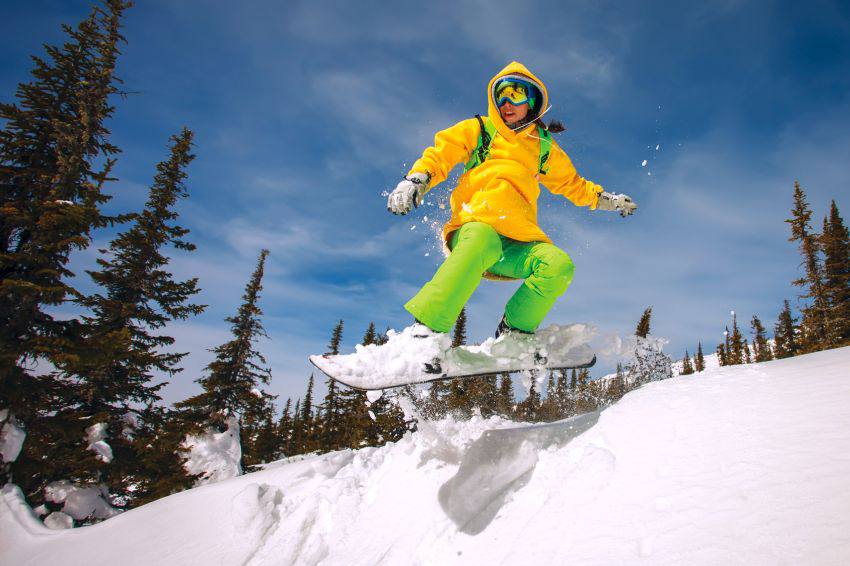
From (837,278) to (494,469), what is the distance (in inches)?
1144

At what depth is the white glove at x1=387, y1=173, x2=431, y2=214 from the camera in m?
3.04

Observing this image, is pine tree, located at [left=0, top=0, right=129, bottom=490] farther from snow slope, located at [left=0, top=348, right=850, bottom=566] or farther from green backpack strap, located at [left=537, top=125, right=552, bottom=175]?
green backpack strap, located at [left=537, top=125, right=552, bottom=175]

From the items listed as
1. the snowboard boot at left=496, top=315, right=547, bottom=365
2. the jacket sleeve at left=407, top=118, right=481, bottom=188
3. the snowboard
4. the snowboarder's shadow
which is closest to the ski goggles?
the jacket sleeve at left=407, top=118, right=481, bottom=188

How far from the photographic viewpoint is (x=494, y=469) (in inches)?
94.3

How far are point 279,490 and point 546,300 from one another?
286cm

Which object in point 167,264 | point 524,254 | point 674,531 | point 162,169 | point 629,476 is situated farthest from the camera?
point 162,169

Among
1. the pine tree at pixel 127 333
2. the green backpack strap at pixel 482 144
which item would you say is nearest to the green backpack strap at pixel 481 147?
the green backpack strap at pixel 482 144

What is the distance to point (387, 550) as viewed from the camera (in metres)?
2.35

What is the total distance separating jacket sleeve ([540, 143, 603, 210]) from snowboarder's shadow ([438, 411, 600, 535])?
2472 millimetres

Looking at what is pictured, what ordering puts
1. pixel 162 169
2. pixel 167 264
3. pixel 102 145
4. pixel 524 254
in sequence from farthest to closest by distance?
pixel 162 169 → pixel 167 264 → pixel 102 145 → pixel 524 254

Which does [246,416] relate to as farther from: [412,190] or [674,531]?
[674,531]

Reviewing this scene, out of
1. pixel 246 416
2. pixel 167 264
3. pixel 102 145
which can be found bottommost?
pixel 246 416

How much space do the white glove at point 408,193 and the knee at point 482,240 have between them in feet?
1.49

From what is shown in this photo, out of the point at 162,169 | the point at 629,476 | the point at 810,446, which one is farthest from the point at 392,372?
the point at 162,169
